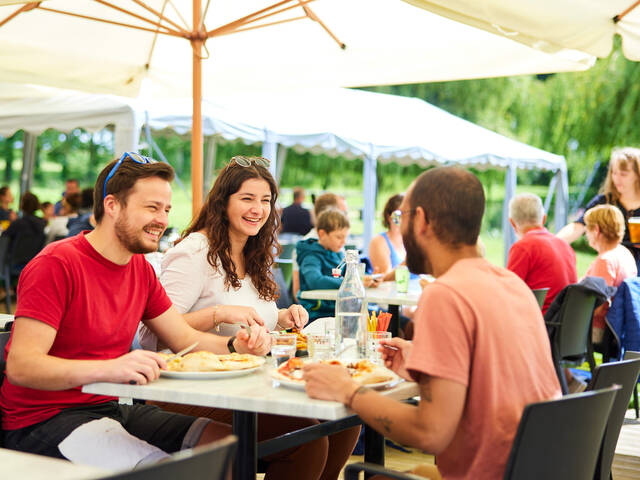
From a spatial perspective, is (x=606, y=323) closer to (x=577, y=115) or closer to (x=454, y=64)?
(x=454, y=64)

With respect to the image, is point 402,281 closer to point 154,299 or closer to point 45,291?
point 154,299

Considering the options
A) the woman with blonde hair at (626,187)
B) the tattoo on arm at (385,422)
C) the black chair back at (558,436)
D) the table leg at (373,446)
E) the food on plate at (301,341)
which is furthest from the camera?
the woman with blonde hair at (626,187)

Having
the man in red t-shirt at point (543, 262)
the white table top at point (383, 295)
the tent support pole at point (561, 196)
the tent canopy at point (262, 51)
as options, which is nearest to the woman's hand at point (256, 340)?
the white table top at point (383, 295)

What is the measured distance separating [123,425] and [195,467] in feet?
4.18

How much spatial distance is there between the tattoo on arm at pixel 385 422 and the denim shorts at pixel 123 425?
0.76m

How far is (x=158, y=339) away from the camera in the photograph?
8.60 ft

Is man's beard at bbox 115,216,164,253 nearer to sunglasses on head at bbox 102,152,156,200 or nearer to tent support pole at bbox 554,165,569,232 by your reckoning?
sunglasses on head at bbox 102,152,156,200

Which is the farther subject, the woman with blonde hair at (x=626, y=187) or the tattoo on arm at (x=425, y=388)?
the woman with blonde hair at (x=626, y=187)

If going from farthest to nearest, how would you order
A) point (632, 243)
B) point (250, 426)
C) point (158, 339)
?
1. point (632, 243)
2. point (158, 339)
3. point (250, 426)

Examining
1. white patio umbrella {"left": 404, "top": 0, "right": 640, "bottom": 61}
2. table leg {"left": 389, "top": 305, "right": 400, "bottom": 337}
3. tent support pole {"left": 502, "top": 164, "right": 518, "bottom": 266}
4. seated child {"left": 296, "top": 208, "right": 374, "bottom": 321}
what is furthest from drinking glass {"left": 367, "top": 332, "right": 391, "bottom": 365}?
tent support pole {"left": 502, "top": 164, "right": 518, "bottom": 266}

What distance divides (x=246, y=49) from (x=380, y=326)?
3.22 m

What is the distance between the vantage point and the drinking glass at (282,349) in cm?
222

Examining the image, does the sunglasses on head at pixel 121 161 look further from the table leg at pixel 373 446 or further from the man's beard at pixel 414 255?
the table leg at pixel 373 446

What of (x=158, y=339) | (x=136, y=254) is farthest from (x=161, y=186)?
(x=158, y=339)
